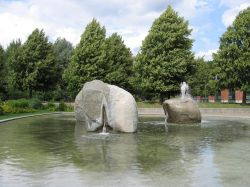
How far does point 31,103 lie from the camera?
4328 cm

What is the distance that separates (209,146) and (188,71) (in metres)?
36.1

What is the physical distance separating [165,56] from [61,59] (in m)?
29.1

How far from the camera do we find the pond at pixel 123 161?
9500 mm

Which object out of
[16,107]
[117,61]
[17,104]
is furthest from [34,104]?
[117,61]

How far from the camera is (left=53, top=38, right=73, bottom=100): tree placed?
64.1 m

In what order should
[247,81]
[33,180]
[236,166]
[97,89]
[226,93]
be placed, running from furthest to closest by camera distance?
[226,93] < [247,81] < [97,89] < [236,166] < [33,180]

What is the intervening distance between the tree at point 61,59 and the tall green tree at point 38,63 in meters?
5.96

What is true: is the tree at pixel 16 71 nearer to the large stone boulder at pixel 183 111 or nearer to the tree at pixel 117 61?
the tree at pixel 117 61

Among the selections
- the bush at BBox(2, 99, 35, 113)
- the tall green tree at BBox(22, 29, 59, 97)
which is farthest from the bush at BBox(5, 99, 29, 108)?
the tall green tree at BBox(22, 29, 59, 97)

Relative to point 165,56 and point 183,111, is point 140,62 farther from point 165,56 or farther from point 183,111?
point 183,111

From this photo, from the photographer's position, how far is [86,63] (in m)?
54.0

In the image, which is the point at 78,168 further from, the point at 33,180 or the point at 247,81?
the point at 247,81

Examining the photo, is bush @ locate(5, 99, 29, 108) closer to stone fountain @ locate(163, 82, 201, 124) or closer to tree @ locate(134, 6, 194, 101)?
tree @ locate(134, 6, 194, 101)

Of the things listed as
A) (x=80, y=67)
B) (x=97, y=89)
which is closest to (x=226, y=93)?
(x=80, y=67)
